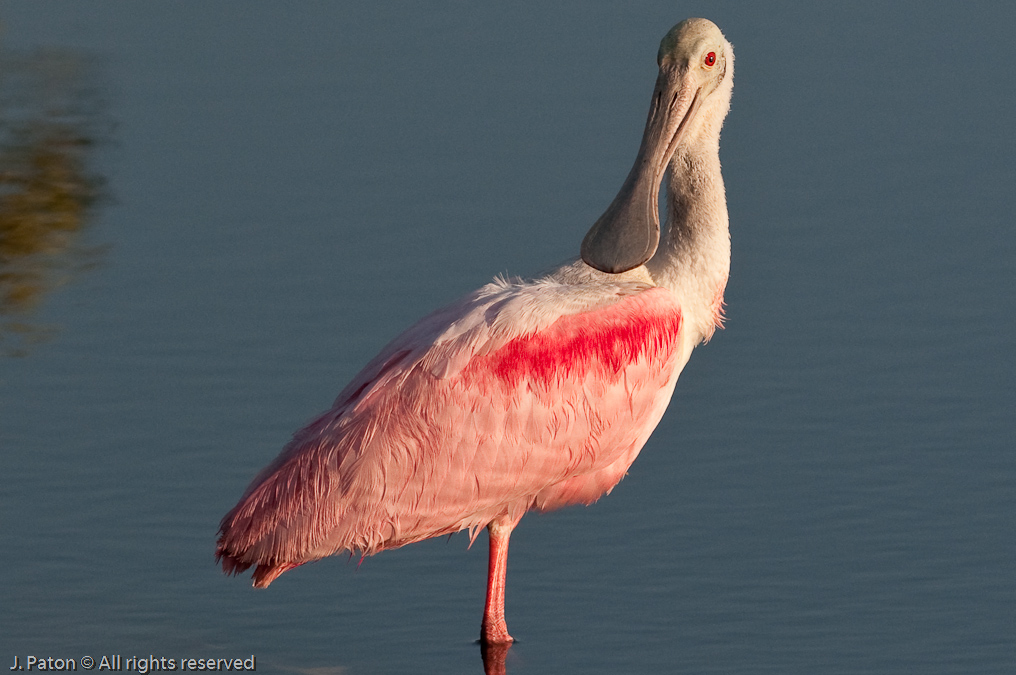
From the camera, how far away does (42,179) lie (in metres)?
15.0

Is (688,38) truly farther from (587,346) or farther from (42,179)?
(42,179)

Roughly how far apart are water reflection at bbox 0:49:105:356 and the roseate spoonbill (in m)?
4.09

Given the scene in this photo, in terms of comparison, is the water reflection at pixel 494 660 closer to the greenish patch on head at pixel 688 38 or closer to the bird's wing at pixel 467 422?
the bird's wing at pixel 467 422

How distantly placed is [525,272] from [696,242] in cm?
337

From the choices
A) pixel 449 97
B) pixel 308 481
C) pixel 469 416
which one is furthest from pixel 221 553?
pixel 449 97

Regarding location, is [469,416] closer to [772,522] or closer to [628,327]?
[628,327]

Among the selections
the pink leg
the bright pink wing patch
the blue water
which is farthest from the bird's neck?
the blue water

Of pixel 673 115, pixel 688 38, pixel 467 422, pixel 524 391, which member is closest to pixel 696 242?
pixel 673 115

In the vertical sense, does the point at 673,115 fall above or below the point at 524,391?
above

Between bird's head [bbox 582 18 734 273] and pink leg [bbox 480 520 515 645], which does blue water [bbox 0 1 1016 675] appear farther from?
bird's head [bbox 582 18 734 273]

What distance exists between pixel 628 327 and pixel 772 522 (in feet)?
6.35

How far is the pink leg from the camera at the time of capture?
951cm

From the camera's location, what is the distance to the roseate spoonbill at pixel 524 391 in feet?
29.5

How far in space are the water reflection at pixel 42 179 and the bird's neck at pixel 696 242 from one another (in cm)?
479
